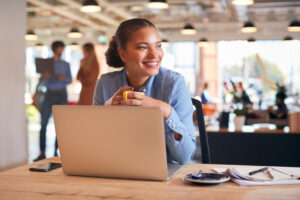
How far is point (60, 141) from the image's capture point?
154 cm

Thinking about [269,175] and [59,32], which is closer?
[269,175]

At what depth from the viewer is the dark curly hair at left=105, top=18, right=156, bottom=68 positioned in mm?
2120

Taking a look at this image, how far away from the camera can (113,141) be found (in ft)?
4.74

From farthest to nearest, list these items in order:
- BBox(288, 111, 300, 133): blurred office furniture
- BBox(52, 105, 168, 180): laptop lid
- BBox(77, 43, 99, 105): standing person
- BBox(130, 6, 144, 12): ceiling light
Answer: BBox(130, 6, 144, 12): ceiling light
BBox(77, 43, 99, 105): standing person
BBox(288, 111, 300, 133): blurred office furniture
BBox(52, 105, 168, 180): laptop lid

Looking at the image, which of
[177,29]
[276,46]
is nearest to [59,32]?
[177,29]

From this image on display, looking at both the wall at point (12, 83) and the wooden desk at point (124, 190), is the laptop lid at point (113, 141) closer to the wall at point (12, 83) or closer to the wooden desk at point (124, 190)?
the wooden desk at point (124, 190)

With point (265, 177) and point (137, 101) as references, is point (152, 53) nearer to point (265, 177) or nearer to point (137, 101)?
point (137, 101)

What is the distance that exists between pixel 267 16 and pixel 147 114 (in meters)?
12.1

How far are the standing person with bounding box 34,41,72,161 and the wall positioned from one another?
1.09m

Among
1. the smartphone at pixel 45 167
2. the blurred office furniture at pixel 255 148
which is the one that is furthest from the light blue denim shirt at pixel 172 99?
the blurred office furniture at pixel 255 148

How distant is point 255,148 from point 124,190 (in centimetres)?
349

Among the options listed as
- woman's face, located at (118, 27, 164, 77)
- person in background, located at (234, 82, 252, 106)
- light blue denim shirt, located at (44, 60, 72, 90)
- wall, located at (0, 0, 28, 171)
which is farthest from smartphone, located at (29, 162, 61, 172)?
light blue denim shirt, located at (44, 60, 72, 90)

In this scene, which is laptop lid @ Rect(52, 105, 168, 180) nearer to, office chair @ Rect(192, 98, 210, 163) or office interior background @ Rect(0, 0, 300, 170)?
office chair @ Rect(192, 98, 210, 163)

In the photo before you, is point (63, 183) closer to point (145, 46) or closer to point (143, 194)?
point (143, 194)
